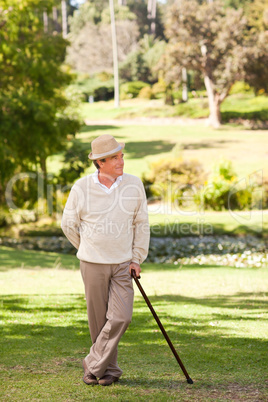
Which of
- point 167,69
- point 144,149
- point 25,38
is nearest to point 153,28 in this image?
point 167,69

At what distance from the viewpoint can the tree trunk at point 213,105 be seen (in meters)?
32.7

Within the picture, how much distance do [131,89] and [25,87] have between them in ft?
62.9

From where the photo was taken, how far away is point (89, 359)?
152 inches

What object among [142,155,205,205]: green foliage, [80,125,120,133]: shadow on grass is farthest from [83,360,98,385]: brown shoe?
[80,125,120,133]: shadow on grass

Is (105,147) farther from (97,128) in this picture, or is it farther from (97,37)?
(97,37)

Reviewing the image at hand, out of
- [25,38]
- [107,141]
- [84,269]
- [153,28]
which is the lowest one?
[84,269]

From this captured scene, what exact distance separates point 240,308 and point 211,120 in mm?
27673

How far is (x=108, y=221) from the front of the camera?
3.77 metres

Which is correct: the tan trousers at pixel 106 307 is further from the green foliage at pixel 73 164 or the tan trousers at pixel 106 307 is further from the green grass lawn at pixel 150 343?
the green foliage at pixel 73 164

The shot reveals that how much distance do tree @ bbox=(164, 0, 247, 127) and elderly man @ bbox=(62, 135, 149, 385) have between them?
27987 mm

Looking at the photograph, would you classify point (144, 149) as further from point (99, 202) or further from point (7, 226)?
point (99, 202)

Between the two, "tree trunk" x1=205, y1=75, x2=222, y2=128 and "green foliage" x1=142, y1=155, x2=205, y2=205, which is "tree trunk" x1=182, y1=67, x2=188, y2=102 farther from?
"green foliage" x1=142, y1=155, x2=205, y2=205

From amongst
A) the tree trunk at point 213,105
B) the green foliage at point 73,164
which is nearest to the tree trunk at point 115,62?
the tree trunk at point 213,105

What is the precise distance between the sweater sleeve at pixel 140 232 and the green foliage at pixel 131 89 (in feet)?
110
